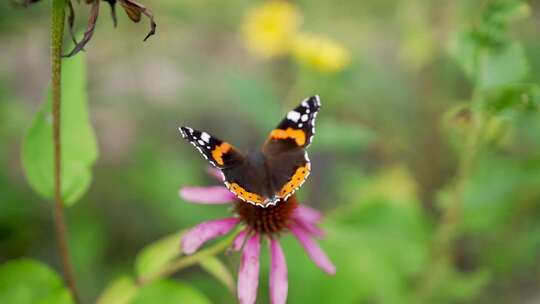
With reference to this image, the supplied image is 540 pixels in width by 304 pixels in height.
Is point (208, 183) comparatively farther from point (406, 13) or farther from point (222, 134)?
point (406, 13)

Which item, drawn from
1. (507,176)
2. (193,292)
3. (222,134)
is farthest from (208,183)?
(193,292)

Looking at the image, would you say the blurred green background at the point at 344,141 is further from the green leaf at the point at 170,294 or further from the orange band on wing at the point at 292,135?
the green leaf at the point at 170,294

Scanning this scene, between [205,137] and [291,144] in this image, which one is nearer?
[205,137]

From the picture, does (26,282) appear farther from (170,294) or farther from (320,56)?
(320,56)

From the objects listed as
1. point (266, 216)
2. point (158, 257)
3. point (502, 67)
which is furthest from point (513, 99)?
point (158, 257)

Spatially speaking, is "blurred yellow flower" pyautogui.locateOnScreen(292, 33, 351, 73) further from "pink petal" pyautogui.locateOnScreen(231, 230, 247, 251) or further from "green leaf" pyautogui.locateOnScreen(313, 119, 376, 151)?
"pink petal" pyautogui.locateOnScreen(231, 230, 247, 251)
